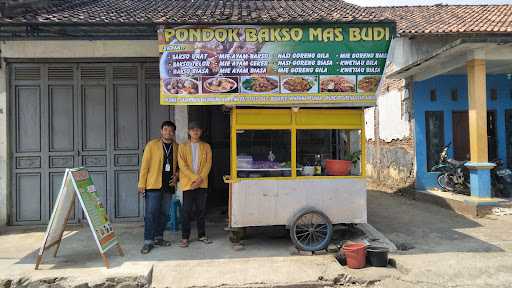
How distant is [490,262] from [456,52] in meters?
5.39

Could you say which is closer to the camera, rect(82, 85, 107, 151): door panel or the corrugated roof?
the corrugated roof

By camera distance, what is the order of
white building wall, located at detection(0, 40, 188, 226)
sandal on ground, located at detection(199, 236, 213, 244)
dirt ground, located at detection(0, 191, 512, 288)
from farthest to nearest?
white building wall, located at detection(0, 40, 188, 226), sandal on ground, located at detection(199, 236, 213, 244), dirt ground, located at detection(0, 191, 512, 288)

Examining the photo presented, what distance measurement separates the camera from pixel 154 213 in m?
5.97

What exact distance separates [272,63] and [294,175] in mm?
1676

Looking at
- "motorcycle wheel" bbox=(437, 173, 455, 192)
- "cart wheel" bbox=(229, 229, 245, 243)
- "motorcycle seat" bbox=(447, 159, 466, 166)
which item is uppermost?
"motorcycle seat" bbox=(447, 159, 466, 166)

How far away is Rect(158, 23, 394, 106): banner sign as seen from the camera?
5.75m

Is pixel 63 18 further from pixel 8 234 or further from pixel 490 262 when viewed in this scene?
pixel 490 262

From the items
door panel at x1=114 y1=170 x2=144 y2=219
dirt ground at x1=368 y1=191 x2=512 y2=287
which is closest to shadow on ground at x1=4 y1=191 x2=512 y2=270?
dirt ground at x1=368 y1=191 x2=512 y2=287

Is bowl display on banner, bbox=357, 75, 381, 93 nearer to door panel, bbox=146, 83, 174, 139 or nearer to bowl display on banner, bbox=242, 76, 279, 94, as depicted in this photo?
bowl display on banner, bbox=242, 76, 279, 94

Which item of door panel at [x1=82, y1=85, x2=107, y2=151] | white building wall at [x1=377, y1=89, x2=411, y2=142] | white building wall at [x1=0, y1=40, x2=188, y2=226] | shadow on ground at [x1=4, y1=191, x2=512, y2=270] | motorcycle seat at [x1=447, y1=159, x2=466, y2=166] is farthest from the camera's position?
white building wall at [x1=377, y1=89, x2=411, y2=142]

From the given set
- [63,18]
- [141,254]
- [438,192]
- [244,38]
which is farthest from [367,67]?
[438,192]

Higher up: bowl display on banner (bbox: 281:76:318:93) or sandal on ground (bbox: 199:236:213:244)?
bowl display on banner (bbox: 281:76:318:93)

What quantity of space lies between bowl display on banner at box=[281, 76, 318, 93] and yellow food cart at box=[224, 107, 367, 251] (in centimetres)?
31

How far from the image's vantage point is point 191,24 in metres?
5.75
